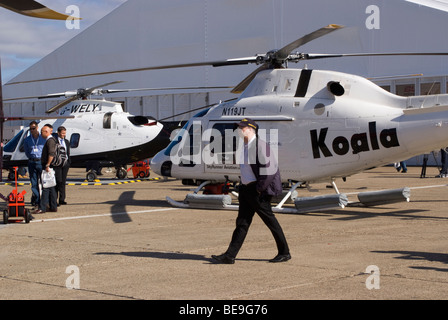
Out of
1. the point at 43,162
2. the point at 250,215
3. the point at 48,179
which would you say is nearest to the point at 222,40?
the point at 43,162

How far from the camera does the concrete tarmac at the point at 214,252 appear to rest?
6.98 m

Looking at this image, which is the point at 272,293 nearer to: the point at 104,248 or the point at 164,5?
the point at 104,248

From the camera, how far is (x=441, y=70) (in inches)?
1346

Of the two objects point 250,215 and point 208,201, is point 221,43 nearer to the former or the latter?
point 208,201

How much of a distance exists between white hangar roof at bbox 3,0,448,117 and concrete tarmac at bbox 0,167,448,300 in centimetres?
2159

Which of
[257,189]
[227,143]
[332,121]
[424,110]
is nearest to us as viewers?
[257,189]

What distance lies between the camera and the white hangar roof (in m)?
35.3

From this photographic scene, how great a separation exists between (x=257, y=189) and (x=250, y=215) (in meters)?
0.41

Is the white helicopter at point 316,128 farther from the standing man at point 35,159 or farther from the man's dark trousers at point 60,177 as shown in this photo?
the standing man at point 35,159

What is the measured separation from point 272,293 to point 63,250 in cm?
414

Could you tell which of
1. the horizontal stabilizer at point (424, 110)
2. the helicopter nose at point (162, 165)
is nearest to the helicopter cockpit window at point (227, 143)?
the helicopter nose at point (162, 165)

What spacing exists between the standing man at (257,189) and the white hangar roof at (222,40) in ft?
89.7

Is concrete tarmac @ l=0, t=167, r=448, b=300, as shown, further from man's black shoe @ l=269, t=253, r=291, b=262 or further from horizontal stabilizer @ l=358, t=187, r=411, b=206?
horizontal stabilizer @ l=358, t=187, r=411, b=206

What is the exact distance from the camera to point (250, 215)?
8883 millimetres
